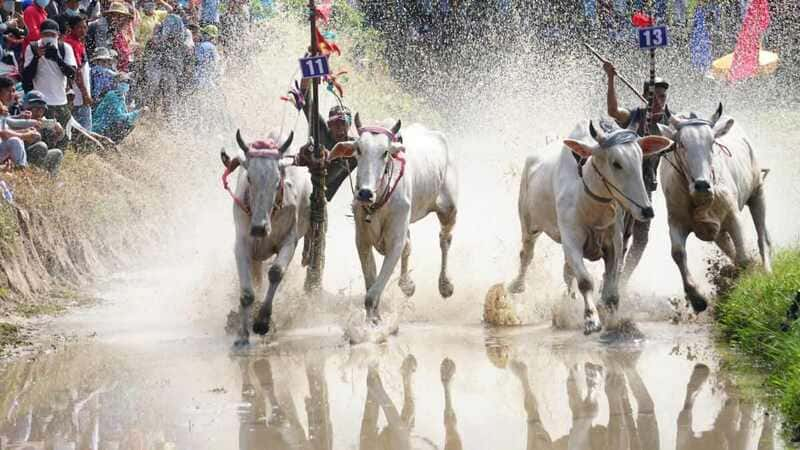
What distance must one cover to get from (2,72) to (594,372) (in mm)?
8430

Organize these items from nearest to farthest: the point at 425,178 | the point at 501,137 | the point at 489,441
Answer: the point at 489,441
the point at 425,178
the point at 501,137

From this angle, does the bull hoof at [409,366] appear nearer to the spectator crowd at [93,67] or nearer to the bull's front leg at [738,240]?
the bull's front leg at [738,240]

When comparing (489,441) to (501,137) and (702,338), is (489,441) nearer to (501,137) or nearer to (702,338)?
(702,338)

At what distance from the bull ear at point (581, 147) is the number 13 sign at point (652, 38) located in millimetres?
1841

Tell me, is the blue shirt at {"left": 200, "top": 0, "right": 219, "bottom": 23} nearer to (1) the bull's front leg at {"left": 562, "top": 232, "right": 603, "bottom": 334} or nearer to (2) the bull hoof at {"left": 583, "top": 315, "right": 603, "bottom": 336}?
(1) the bull's front leg at {"left": 562, "top": 232, "right": 603, "bottom": 334}

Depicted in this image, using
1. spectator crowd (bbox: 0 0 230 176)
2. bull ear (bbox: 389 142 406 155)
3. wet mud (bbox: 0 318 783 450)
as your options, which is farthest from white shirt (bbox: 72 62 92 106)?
bull ear (bbox: 389 142 406 155)

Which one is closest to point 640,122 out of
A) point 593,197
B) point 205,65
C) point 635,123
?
point 635,123

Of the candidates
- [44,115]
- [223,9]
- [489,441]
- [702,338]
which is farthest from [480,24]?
[489,441]

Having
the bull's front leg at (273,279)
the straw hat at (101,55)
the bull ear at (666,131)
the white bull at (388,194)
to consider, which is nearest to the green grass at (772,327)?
the bull ear at (666,131)

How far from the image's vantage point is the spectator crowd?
1389cm

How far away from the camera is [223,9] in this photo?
68.0 feet

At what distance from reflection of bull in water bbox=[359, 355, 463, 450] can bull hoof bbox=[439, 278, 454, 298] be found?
2844 mm

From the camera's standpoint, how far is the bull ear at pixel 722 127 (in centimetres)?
1099

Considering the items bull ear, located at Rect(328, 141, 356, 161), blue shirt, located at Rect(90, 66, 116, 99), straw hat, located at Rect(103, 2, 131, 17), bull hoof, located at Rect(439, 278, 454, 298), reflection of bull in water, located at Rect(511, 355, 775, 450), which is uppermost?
straw hat, located at Rect(103, 2, 131, 17)
